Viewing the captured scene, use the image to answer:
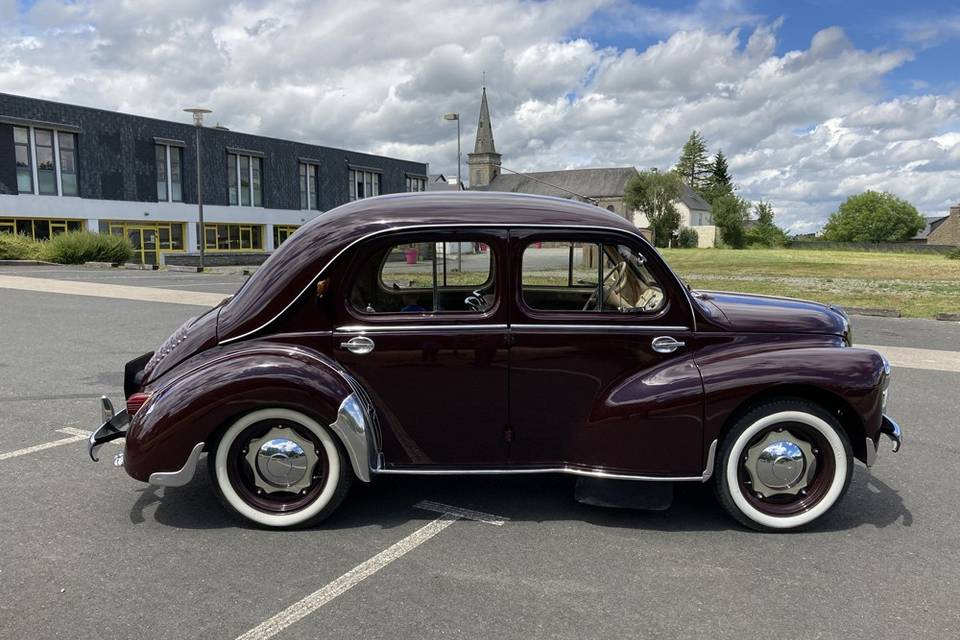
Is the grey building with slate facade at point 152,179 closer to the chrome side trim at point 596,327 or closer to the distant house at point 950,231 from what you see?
the chrome side trim at point 596,327

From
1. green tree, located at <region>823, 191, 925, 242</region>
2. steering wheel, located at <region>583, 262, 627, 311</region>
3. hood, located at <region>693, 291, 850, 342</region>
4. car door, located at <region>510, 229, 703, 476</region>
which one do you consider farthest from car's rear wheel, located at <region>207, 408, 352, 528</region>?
green tree, located at <region>823, 191, 925, 242</region>

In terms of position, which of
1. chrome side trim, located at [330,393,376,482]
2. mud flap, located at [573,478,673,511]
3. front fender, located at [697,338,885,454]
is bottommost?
mud flap, located at [573,478,673,511]

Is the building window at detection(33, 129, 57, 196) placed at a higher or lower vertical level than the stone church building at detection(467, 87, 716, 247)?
lower

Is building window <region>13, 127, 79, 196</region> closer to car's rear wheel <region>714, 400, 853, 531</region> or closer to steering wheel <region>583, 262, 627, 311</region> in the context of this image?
steering wheel <region>583, 262, 627, 311</region>

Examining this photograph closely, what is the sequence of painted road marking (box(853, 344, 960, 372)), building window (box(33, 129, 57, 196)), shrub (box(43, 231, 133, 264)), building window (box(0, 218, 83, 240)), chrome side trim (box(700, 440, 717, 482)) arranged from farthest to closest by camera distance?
building window (box(33, 129, 57, 196)) → building window (box(0, 218, 83, 240)) → shrub (box(43, 231, 133, 264)) → painted road marking (box(853, 344, 960, 372)) → chrome side trim (box(700, 440, 717, 482))

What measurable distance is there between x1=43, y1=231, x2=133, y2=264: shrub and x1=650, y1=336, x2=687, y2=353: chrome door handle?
29.6 metres

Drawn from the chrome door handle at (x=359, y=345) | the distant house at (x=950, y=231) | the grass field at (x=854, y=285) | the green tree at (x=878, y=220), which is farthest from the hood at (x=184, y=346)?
the green tree at (x=878, y=220)

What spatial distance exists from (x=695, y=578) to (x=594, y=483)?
0.90 m

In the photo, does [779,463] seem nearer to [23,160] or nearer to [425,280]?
[425,280]

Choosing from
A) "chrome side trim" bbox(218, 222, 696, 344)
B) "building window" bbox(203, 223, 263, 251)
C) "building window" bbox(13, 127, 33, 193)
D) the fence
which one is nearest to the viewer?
"chrome side trim" bbox(218, 222, 696, 344)

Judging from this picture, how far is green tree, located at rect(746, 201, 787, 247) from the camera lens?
94.6 metres

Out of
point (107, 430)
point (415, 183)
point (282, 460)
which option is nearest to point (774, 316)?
point (282, 460)

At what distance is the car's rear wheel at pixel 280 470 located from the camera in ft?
11.6

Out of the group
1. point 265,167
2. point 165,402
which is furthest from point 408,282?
point 265,167
